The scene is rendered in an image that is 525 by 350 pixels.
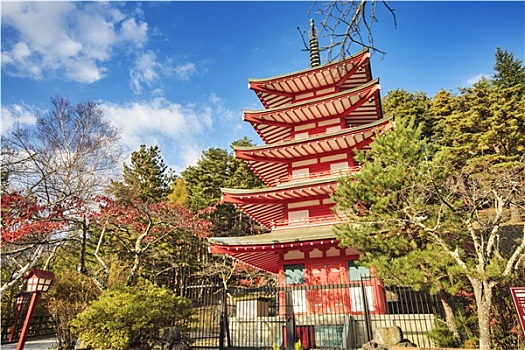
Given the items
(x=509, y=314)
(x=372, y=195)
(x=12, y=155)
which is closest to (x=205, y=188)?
(x=12, y=155)

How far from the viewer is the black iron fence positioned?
9.66 m

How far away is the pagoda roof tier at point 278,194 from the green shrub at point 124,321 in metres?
5.72

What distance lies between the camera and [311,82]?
16.2 meters

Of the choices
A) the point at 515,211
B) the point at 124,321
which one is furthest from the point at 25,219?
the point at 515,211

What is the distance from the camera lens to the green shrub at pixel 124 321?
29.7ft

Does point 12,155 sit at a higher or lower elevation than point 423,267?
higher

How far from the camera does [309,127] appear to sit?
1599 cm

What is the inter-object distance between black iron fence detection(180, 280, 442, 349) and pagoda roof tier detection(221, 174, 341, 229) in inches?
128

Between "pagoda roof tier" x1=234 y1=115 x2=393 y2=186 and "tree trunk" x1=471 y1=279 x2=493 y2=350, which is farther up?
"pagoda roof tier" x1=234 y1=115 x2=393 y2=186

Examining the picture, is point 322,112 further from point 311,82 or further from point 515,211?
point 515,211

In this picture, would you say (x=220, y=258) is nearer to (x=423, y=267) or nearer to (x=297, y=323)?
(x=297, y=323)

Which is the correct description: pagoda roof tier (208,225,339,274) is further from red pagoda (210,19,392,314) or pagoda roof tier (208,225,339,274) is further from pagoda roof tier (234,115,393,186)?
pagoda roof tier (234,115,393,186)

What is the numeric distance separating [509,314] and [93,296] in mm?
15419

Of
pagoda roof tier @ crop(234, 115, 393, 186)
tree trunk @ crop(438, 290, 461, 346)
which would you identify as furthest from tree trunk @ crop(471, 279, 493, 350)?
pagoda roof tier @ crop(234, 115, 393, 186)
